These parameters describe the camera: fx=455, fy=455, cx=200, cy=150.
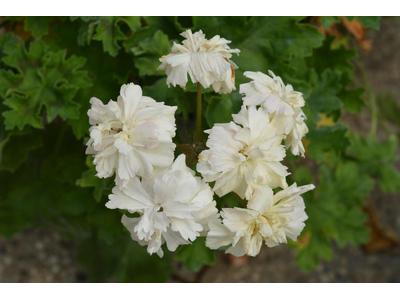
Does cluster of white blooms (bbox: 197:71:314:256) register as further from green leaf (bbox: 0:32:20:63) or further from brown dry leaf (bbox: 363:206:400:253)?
brown dry leaf (bbox: 363:206:400:253)

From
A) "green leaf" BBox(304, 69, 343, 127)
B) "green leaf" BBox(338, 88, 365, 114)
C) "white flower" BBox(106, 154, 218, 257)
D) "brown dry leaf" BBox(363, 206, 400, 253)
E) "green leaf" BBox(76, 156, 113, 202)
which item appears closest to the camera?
"white flower" BBox(106, 154, 218, 257)

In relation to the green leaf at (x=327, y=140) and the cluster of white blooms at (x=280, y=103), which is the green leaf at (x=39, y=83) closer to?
the cluster of white blooms at (x=280, y=103)

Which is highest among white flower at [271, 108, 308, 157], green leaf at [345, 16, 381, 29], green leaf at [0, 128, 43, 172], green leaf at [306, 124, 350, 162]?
white flower at [271, 108, 308, 157]

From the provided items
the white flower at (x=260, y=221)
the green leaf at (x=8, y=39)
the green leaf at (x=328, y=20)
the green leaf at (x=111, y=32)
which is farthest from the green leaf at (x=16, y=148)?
the green leaf at (x=328, y=20)

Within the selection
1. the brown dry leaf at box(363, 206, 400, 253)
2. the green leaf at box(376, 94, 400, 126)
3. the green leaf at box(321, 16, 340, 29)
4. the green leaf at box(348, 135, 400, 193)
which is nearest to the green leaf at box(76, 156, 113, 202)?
the green leaf at box(321, 16, 340, 29)

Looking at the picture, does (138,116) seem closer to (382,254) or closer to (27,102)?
(27,102)

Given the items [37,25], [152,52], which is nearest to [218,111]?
[152,52]
